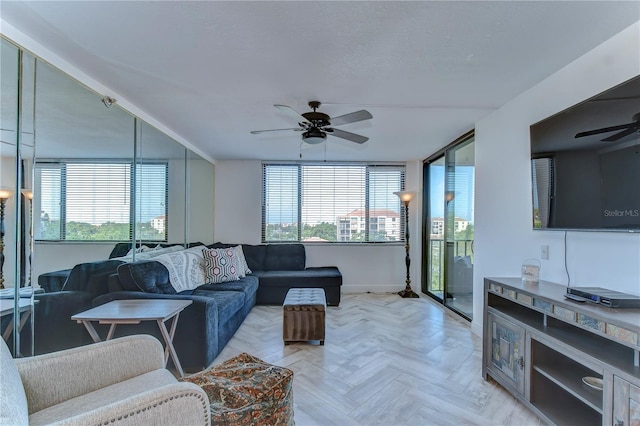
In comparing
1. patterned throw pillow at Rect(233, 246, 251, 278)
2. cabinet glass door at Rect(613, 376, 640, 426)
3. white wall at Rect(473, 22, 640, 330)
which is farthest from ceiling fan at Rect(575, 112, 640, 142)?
patterned throw pillow at Rect(233, 246, 251, 278)

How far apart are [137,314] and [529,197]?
3.21 metres

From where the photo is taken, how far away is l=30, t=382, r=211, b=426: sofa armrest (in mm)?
982

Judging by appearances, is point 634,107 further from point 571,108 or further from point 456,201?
point 456,201

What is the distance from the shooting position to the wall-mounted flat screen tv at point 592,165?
1.64 m

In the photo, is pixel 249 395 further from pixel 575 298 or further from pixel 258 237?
pixel 258 237

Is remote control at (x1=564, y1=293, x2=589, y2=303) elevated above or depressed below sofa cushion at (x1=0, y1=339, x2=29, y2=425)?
above

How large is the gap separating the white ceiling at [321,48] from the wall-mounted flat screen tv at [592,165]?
430 millimetres

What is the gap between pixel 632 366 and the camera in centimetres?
142

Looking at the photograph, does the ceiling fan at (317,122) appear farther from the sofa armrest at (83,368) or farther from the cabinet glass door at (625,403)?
the cabinet glass door at (625,403)

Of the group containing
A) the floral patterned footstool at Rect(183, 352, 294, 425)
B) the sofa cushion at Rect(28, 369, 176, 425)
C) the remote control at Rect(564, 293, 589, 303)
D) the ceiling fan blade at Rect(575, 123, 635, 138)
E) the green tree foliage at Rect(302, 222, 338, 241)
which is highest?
the ceiling fan blade at Rect(575, 123, 635, 138)

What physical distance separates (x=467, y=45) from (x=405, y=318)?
3.23m

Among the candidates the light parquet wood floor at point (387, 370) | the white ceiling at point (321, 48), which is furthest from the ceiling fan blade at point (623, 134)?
the light parquet wood floor at point (387, 370)

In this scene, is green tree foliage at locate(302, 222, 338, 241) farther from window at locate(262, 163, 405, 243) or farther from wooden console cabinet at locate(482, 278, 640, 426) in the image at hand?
wooden console cabinet at locate(482, 278, 640, 426)

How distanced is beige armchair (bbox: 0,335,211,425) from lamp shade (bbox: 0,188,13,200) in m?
1.13
